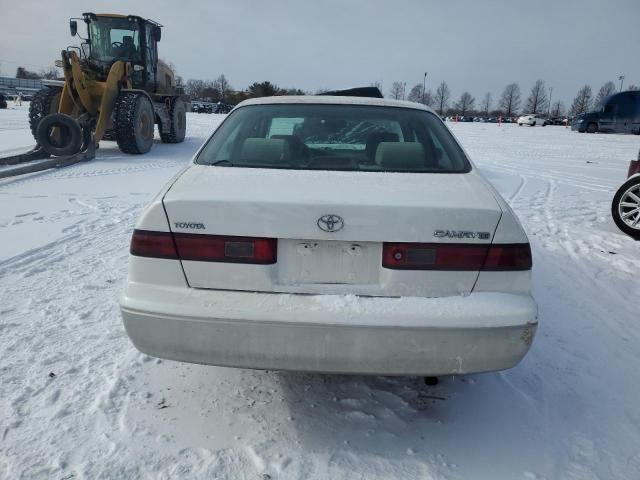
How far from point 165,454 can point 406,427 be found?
1.07 meters

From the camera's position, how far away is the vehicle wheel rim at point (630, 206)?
5715mm

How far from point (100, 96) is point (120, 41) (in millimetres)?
2123

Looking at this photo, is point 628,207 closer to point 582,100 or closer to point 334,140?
point 334,140

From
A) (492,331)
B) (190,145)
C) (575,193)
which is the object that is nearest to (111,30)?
(190,145)

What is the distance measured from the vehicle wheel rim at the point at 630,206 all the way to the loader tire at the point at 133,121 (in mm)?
9243

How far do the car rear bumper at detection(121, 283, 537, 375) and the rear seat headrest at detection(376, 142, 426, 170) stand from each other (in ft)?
2.84

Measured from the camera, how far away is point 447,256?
6.60 feet

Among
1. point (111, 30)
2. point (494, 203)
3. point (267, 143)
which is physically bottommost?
point (494, 203)

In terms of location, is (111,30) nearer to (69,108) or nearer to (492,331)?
(69,108)

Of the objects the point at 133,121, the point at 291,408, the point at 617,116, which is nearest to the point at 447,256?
the point at 291,408

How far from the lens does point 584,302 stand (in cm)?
381

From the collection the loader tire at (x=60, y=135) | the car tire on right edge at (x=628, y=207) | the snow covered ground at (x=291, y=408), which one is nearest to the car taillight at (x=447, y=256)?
the snow covered ground at (x=291, y=408)

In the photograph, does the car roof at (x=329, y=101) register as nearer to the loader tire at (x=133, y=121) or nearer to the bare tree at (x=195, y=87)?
the loader tire at (x=133, y=121)

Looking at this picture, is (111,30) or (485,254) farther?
(111,30)
